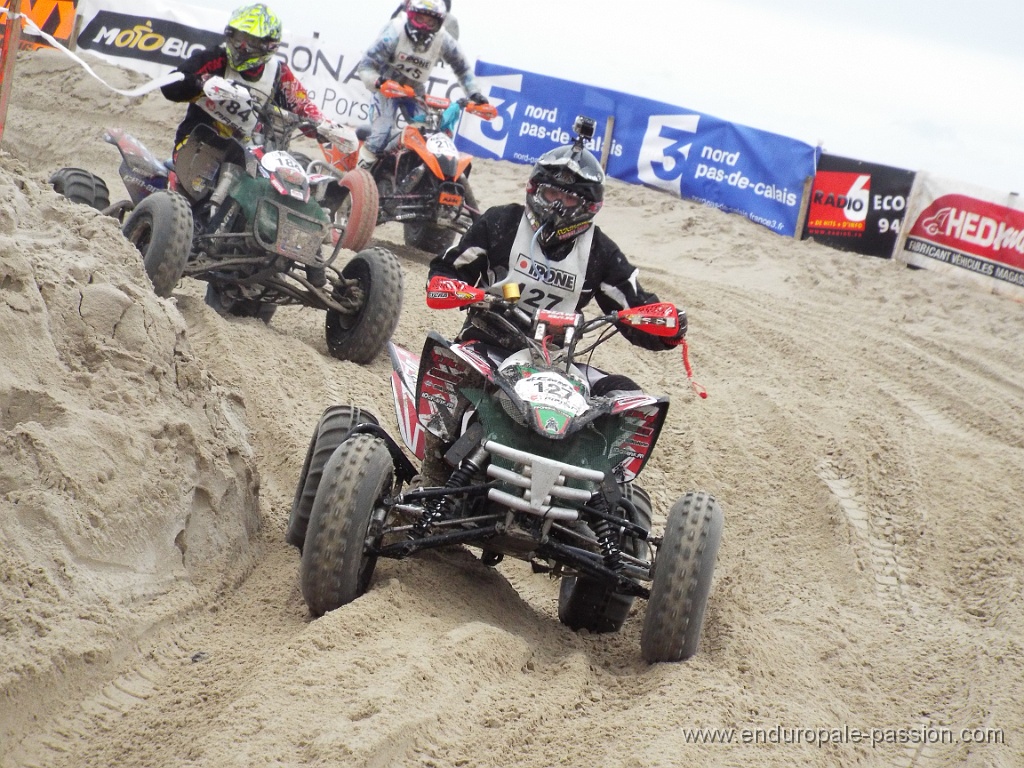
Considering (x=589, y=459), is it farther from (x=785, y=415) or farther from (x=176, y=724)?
(x=785, y=415)

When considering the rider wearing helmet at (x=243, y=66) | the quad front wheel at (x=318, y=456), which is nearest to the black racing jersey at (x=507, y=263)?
the quad front wheel at (x=318, y=456)

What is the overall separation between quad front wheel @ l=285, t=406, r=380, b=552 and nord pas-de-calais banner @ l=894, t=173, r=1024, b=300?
10370mm

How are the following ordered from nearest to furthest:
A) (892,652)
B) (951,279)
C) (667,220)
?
(892,652) < (951,279) < (667,220)

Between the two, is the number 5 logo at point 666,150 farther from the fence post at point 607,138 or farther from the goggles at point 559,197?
the goggles at point 559,197

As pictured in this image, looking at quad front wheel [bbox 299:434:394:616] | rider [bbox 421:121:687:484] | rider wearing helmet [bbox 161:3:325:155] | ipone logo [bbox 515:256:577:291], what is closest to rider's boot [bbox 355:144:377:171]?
rider wearing helmet [bbox 161:3:325:155]

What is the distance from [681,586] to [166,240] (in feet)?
12.6

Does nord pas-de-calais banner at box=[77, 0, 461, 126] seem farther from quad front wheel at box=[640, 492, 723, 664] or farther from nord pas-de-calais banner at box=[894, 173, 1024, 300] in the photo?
quad front wheel at box=[640, 492, 723, 664]

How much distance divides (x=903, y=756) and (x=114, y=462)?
9.79 ft

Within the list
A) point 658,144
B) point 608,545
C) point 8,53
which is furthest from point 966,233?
point 608,545

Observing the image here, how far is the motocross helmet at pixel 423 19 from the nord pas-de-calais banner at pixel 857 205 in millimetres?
5790

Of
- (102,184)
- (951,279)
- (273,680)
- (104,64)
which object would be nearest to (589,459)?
(273,680)

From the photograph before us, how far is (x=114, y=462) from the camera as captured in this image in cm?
427

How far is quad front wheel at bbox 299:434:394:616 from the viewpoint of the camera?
415 centimetres

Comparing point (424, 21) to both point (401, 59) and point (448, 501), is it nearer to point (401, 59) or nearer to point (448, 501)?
point (401, 59)
